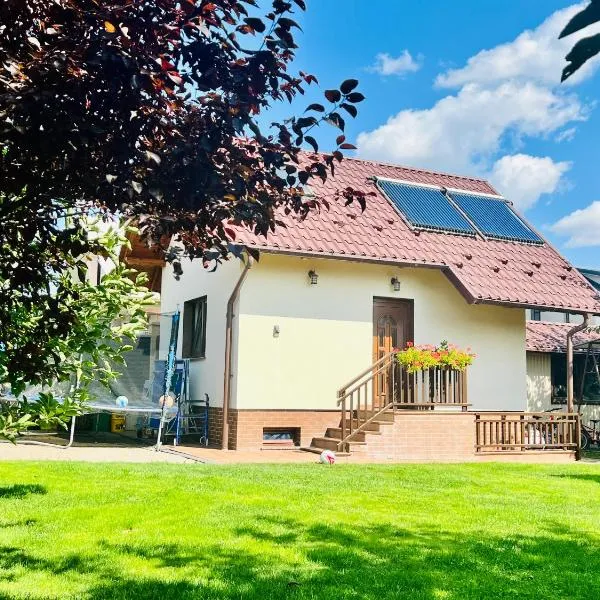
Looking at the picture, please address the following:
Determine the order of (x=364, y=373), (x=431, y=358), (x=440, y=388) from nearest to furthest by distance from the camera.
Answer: (x=431, y=358)
(x=364, y=373)
(x=440, y=388)

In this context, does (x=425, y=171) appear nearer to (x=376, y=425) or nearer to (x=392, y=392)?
(x=392, y=392)

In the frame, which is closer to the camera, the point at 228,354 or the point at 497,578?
the point at 497,578

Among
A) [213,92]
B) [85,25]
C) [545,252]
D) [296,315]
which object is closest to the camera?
[85,25]

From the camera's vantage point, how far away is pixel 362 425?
1216 centimetres

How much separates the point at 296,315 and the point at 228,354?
1411mm

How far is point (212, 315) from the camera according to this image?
45.8 feet

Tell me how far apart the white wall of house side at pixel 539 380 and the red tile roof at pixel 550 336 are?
0.35 metres

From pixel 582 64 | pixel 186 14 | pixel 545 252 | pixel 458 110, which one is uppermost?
pixel 458 110

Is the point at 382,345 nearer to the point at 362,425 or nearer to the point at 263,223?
the point at 362,425

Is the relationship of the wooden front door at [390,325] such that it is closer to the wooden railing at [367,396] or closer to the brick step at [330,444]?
the wooden railing at [367,396]

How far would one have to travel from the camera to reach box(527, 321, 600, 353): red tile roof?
19.2 m

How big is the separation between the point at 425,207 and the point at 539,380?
21.5 feet

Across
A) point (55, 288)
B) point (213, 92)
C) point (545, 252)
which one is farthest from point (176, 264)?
point (545, 252)

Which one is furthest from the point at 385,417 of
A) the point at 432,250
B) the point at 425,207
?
the point at 425,207
